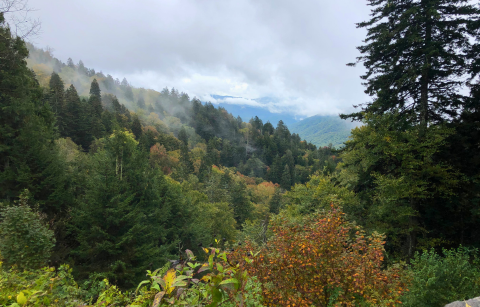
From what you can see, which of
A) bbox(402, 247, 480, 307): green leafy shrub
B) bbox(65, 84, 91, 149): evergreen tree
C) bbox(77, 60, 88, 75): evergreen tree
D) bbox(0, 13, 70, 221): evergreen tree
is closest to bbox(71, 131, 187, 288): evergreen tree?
bbox(0, 13, 70, 221): evergreen tree

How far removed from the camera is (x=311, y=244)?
13.7ft

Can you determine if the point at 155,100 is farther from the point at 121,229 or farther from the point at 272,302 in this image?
the point at 272,302

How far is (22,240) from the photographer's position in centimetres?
537

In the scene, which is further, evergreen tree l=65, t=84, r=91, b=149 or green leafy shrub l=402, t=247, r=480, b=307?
evergreen tree l=65, t=84, r=91, b=149

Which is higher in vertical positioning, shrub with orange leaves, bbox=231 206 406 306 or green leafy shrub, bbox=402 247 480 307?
shrub with orange leaves, bbox=231 206 406 306

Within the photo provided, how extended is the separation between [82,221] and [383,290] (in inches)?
523

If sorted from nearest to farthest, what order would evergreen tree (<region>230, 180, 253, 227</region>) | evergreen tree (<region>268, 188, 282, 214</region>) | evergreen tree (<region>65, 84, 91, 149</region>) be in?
evergreen tree (<region>65, 84, 91, 149</region>) < evergreen tree (<region>230, 180, 253, 227</region>) < evergreen tree (<region>268, 188, 282, 214</region>)

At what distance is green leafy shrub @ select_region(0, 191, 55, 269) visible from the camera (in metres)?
5.18

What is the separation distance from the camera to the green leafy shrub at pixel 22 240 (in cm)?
518

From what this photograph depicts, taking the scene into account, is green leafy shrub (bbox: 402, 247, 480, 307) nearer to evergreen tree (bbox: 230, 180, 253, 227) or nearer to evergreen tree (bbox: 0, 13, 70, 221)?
evergreen tree (bbox: 0, 13, 70, 221)

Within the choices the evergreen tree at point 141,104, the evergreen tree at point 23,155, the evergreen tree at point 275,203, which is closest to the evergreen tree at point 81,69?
the evergreen tree at point 141,104

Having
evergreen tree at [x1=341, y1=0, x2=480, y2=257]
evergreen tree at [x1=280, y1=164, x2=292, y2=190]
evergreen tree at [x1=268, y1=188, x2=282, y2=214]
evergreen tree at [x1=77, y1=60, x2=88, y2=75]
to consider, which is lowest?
evergreen tree at [x1=268, y1=188, x2=282, y2=214]

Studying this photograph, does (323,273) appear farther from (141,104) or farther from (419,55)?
(141,104)

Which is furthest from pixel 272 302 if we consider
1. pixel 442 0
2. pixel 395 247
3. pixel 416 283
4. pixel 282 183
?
pixel 282 183
